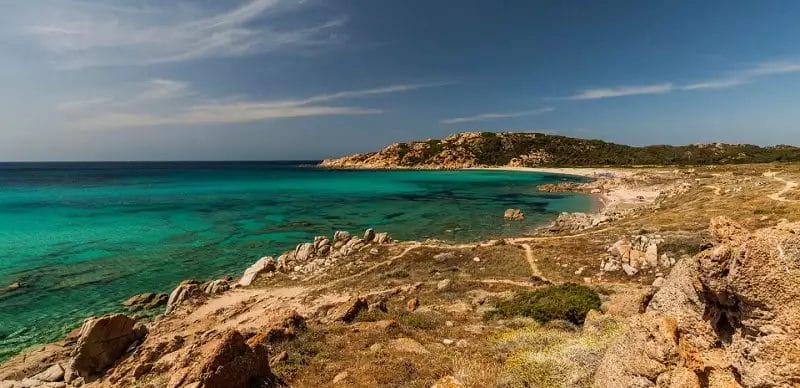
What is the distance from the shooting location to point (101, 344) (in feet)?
55.7

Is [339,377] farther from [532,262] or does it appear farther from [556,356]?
[532,262]

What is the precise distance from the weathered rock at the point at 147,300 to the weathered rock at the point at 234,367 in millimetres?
20112

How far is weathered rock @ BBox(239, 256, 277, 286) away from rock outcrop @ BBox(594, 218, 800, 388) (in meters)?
26.9

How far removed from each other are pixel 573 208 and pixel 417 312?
54.7 metres

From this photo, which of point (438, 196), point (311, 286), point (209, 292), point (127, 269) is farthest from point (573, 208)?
point (127, 269)

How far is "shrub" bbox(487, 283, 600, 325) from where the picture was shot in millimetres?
15656

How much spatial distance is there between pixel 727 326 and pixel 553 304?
1013 cm

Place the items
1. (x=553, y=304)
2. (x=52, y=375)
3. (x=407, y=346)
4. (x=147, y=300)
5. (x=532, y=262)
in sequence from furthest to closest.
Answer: (x=532, y=262) → (x=147, y=300) → (x=52, y=375) → (x=553, y=304) → (x=407, y=346)

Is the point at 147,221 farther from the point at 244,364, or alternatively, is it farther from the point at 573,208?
the point at 573,208

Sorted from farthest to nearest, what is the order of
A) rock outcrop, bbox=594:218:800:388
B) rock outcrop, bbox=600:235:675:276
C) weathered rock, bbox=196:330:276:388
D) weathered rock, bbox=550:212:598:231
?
weathered rock, bbox=550:212:598:231 < rock outcrop, bbox=600:235:675:276 < weathered rock, bbox=196:330:276:388 < rock outcrop, bbox=594:218:800:388

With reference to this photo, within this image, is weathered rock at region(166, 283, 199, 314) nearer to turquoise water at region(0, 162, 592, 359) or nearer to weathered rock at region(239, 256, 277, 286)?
turquoise water at region(0, 162, 592, 359)

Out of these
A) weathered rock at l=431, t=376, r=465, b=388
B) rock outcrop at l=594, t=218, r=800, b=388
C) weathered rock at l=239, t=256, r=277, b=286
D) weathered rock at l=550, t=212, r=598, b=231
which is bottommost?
weathered rock at l=239, t=256, r=277, b=286

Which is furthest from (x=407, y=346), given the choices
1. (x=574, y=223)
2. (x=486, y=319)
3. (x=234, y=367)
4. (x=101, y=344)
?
(x=574, y=223)

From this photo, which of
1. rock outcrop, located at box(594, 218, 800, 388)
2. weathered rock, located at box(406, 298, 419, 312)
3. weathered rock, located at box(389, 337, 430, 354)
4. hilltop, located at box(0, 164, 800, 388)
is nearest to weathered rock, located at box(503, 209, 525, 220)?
hilltop, located at box(0, 164, 800, 388)
